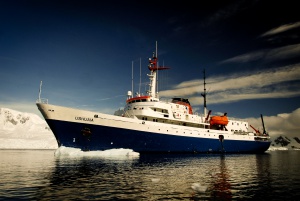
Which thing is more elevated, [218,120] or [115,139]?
[218,120]

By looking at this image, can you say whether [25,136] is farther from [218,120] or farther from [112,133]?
[112,133]

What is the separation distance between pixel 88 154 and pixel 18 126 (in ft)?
614

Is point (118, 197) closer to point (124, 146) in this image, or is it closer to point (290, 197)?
point (290, 197)

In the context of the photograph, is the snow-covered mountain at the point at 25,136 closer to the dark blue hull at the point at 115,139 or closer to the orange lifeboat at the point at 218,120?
the orange lifeboat at the point at 218,120

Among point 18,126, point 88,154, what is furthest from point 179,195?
point 18,126

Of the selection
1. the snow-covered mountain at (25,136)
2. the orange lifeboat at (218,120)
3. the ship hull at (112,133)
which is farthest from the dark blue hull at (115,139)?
the snow-covered mountain at (25,136)

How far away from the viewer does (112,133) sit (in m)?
32.6

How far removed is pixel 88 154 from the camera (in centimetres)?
3166

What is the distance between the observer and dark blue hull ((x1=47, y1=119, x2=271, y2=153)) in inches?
1235

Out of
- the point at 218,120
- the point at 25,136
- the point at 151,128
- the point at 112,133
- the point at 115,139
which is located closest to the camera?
the point at 112,133

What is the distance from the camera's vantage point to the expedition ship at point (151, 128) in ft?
103

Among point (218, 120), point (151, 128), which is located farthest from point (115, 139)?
point (218, 120)

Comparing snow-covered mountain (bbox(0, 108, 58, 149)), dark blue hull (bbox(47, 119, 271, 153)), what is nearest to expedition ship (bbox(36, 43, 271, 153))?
dark blue hull (bbox(47, 119, 271, 153))

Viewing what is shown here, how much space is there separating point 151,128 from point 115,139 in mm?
6176
